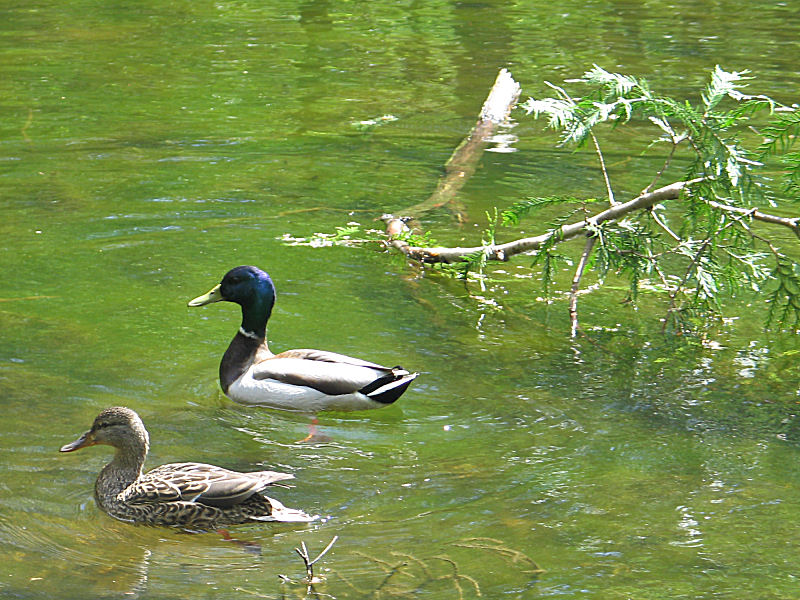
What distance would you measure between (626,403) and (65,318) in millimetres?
4315

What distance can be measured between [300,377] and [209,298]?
55.2 inches

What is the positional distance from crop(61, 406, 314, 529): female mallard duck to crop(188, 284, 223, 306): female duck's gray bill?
2.56m

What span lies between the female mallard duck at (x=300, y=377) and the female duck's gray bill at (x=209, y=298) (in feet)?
1.44

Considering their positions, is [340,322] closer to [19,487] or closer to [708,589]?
[19,487]

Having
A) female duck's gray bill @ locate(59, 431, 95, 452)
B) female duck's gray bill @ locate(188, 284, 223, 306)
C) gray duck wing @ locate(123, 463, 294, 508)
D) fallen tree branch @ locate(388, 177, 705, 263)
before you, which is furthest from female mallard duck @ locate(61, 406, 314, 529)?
fallen tree branch @ locate(388, 177, 705, 263)

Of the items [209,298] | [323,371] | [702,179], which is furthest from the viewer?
[209,298]

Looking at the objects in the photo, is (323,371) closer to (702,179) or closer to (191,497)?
(191,497)

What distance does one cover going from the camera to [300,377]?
26.7 feet

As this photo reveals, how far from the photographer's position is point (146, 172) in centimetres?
1324

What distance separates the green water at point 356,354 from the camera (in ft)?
20.1

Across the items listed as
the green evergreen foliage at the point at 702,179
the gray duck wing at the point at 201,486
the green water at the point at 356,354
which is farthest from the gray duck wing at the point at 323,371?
the green evergreen foliage at the point at 702,179

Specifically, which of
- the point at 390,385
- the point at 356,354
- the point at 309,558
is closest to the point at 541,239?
the point at 356,354

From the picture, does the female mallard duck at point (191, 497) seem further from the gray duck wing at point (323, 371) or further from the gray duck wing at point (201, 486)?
the gray duck wing at point (323, 371)

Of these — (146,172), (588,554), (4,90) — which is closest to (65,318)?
(146,172)
